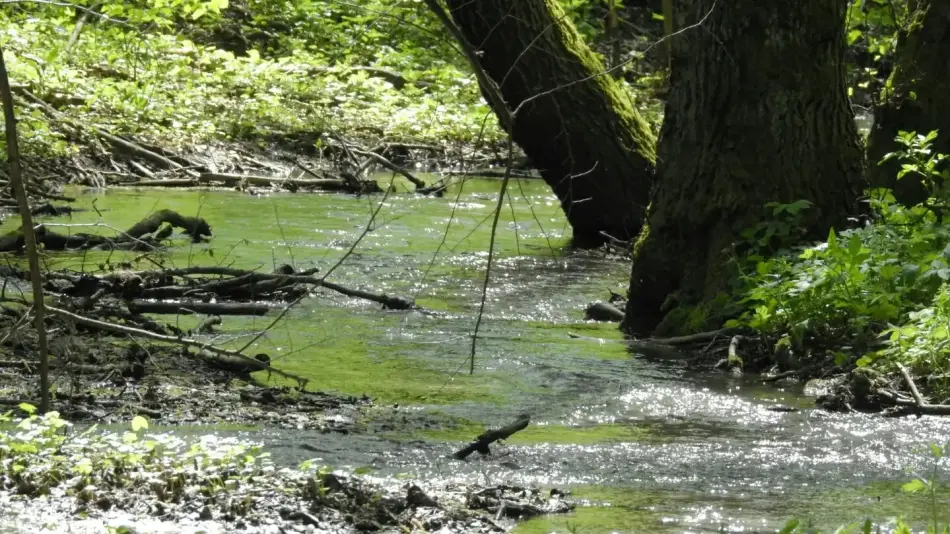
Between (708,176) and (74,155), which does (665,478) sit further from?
(74,155)

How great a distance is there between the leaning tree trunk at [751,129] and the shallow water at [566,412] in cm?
87

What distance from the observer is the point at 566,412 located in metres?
6.09

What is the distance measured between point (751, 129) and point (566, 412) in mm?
2629

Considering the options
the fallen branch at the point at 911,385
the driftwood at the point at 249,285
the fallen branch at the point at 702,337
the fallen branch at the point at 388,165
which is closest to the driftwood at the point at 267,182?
the fallen branch at the point at 388,165

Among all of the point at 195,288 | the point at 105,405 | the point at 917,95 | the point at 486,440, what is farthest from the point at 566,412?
the point at 917,95

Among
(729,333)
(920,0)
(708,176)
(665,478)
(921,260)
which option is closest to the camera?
(665,478)

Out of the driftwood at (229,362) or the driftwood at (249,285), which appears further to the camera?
the driftwood at (249,285)

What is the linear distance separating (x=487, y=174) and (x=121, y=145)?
181 inches

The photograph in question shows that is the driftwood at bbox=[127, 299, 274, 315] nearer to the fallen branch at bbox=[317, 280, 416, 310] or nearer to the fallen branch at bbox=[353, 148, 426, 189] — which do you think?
the fallen branch at bbox=[317, 280, 416, 310]

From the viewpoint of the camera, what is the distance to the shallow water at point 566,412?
469 centimetres

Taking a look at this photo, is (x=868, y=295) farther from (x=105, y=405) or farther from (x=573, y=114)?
(x=573, y=114)

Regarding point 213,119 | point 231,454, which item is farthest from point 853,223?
point 213,119

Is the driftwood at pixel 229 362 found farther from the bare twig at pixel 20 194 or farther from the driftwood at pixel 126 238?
the driftwood at pixel 126 238

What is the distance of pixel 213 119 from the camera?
53.8 ft
